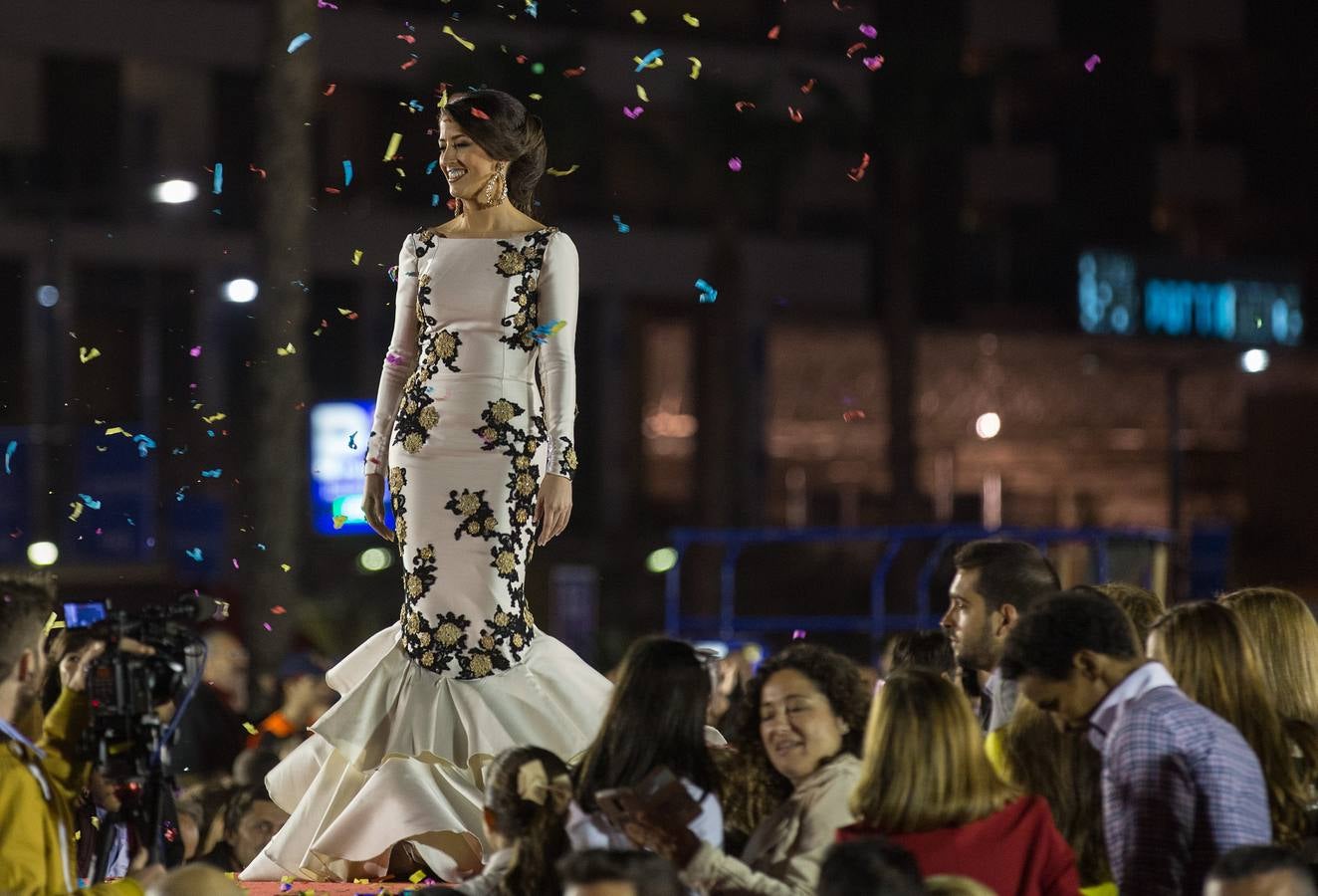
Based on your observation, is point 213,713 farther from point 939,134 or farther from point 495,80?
point 939,134

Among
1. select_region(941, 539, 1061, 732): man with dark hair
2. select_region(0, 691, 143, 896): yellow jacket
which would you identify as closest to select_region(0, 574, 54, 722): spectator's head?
select_region(0, 691, 143, 896): yellow jacket

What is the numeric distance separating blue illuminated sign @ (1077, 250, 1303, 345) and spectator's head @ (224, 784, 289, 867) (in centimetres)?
2348

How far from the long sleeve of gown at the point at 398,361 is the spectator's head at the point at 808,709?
1.80 m

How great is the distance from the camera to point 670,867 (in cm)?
510

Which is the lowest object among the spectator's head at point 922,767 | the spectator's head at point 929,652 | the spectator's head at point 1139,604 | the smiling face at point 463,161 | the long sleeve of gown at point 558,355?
the spectator's head at point 922,767

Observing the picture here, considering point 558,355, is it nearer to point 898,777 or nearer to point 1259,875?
point 898,777

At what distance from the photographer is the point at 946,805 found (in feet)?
17.3

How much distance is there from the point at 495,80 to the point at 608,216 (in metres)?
6.94

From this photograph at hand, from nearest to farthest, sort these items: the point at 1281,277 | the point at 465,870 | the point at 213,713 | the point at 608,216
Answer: the point at 465,870 → the point at 213,713 → the point at 1281,277 → the point at 608,216

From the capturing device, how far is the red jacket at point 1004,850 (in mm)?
5230

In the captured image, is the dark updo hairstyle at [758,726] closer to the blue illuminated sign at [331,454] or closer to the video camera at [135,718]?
the video camera at [135,718]

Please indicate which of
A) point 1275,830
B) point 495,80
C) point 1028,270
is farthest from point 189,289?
point 1275,830

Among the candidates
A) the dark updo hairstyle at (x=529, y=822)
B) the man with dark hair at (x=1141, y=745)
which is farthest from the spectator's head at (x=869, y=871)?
the dark updo hairstyle at (x=529, y=822)

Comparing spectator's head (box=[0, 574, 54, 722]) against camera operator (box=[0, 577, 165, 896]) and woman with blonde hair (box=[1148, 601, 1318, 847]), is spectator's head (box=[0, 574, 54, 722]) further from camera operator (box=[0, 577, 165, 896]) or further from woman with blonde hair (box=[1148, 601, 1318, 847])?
woman with blonde hair (box=[1148, 601, 1318, 847])
